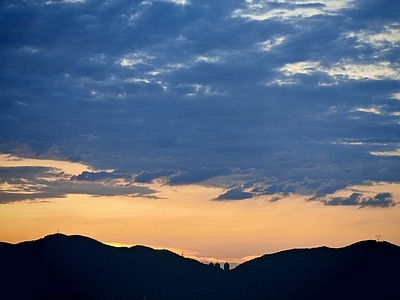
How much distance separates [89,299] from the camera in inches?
7864

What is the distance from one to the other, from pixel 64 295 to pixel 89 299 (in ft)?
22.8

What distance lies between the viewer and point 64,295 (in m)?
200
